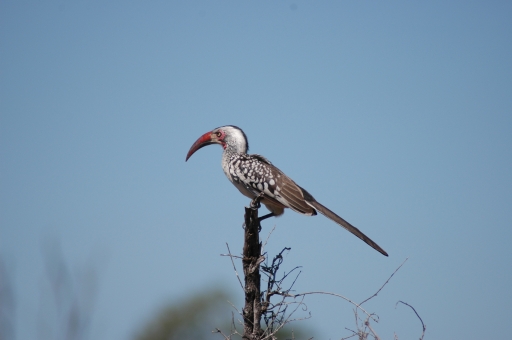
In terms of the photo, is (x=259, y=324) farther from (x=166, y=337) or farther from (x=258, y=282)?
(x=166, y=337)

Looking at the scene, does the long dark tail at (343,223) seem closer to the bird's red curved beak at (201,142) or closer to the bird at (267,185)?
the bird at (267,185)

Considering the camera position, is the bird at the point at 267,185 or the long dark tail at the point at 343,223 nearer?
the long dark tail at the point at 343,223

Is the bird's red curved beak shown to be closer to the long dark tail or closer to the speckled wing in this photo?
the speckled wing

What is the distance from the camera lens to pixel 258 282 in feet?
16.4

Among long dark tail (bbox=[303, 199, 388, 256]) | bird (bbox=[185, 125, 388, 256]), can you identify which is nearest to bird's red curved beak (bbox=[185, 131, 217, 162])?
bird (bbox=[185, 125, 388, 256])

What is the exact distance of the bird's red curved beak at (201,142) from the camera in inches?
280

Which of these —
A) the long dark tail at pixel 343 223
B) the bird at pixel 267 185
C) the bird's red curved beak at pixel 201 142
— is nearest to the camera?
the long dark tail at pixel 343 223

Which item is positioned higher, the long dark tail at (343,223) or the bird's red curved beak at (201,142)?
the bird's red curved beak at (201,142)

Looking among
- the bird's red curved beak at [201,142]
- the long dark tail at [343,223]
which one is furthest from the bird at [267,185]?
the bird's red curved beak at [201,142]

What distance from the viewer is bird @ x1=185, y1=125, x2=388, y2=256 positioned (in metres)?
5.75

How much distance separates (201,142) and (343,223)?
7.51 ft

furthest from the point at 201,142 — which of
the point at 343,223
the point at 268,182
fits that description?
the point at 343,223

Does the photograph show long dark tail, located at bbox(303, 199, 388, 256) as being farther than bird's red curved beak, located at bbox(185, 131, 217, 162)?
No

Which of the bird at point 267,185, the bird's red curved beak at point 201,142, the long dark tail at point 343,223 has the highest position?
the bird's red curved beak at point 201,142
